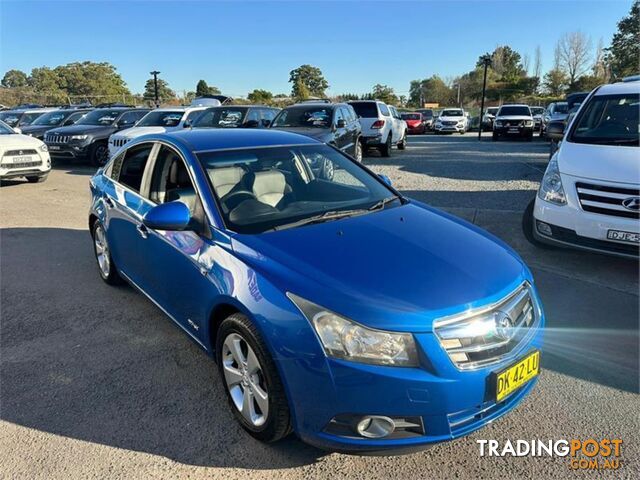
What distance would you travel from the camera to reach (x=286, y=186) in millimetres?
3469

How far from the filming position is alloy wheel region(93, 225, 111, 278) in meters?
4.71

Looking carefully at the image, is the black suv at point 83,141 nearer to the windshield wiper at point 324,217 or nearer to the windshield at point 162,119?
the windshield at point 162,119

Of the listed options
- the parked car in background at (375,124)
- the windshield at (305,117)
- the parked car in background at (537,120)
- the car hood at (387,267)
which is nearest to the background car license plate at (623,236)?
the car hood at (387,267)

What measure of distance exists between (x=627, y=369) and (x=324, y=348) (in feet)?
7.84

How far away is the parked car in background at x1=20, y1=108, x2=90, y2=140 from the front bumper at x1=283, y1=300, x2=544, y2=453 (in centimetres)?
1750

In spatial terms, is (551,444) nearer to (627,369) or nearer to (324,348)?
(627,369)

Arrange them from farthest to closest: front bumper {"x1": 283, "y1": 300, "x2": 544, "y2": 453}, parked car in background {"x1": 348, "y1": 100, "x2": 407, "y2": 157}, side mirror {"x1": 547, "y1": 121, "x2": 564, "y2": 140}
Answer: parked car in background {"x1": 348, "y1": 100, "x2": 407, "y2": 157} → side mirror {"x1": 547, "y1": 121, "x2": 564, "y2": 140} → front bumper {"x1": 283, "y1": 300, "x2": 544, "y2": 453}

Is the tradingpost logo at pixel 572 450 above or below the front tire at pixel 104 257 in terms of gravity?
below

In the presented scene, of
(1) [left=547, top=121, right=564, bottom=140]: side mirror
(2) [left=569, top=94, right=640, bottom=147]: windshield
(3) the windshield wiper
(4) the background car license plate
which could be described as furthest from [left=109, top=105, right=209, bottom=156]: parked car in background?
(4) the background car license plate

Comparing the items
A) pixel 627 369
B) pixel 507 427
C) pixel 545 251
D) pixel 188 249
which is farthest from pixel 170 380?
pixel 545 251

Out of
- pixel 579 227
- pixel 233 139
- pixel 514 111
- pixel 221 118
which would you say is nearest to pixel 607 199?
pixel 579 227

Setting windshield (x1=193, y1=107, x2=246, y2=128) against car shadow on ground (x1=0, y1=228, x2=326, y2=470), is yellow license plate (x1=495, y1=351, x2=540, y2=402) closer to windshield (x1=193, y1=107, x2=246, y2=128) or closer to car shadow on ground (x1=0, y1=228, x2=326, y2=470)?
car shadow on ground (x1=0, y1=228, x2=326, y2=470)

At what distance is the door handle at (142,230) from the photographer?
3.55 metres

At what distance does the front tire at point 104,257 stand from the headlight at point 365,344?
3169mm
